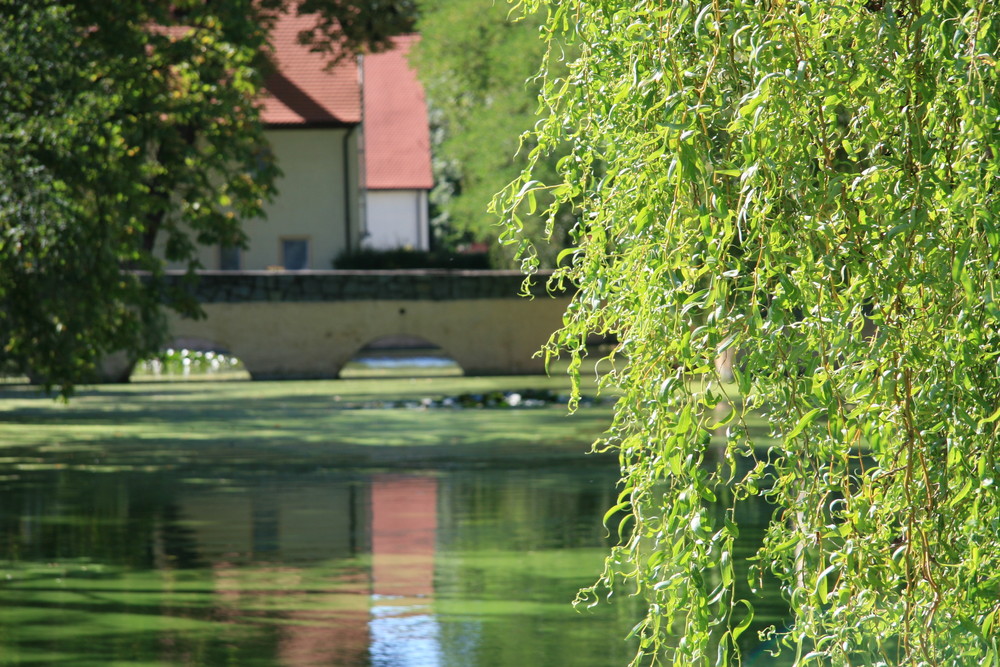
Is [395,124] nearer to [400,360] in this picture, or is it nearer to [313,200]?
[313,200]

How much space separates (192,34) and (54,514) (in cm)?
596

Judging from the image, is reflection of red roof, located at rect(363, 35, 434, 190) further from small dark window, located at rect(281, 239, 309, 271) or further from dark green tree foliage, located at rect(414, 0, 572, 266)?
dark green tree foliage, located at rect(414, 0, 572, 266)

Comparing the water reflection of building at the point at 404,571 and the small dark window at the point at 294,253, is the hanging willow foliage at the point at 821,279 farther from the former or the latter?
the small dark window at the point at 294,253

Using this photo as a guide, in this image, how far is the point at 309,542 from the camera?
10391 mm

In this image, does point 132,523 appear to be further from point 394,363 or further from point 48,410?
point 394,363

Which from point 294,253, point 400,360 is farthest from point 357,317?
point 294,253

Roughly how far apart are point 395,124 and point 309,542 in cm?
4668

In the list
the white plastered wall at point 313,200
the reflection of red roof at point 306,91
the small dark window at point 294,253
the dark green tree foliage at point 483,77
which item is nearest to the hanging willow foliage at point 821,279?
the dark green tree foliage at point 483,77

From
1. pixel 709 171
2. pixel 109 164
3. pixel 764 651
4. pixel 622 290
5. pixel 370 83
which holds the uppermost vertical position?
pixel 370 83

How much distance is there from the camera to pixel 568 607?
809 centimetres

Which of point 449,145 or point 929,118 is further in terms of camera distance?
point 449,145

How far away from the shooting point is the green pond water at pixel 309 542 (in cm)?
727

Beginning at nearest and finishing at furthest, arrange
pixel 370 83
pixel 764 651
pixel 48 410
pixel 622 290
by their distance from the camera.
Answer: pixel 622 290, pixel 764 651, pixel 48 410, pixel 370 83

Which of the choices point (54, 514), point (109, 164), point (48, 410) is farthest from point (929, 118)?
point (48, 410)
